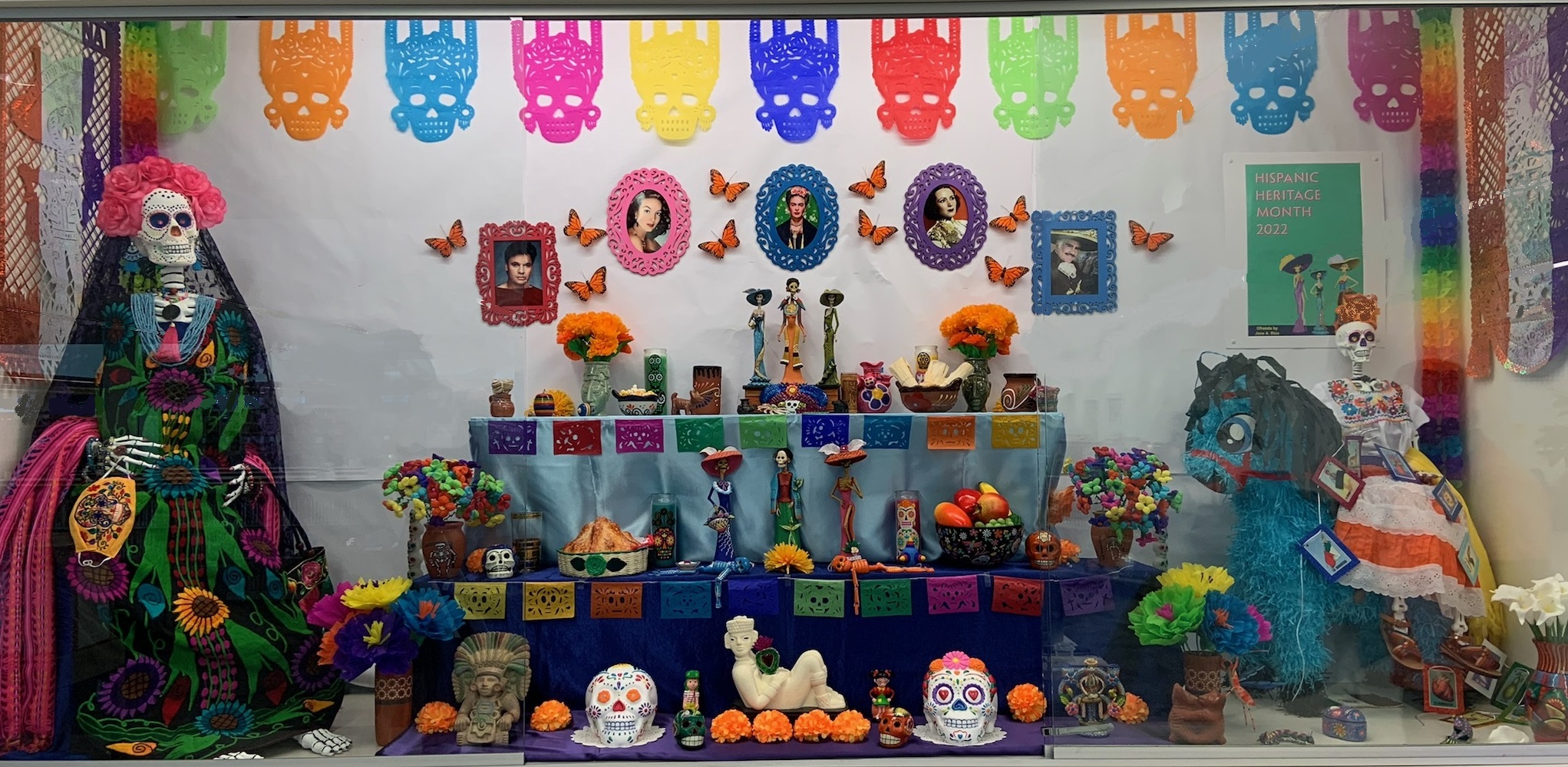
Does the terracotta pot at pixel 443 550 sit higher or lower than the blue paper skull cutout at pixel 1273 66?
lower

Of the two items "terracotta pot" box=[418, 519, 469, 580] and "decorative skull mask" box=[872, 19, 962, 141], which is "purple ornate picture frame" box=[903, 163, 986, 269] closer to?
"decorative skull mask" box=[872, 19, 962, 141]

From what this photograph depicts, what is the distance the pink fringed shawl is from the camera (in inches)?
136

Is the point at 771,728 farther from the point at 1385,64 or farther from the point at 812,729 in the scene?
the point at 1385,64

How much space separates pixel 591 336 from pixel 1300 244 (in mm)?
2939

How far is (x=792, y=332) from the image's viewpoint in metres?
4.72

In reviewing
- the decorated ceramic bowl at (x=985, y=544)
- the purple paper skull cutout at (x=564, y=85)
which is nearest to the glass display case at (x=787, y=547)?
the decorated ceramic bowl at (x=985, y=544)

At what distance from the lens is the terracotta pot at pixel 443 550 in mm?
3885

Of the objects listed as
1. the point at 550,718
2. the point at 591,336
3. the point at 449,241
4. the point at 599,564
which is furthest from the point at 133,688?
the point at 591,336

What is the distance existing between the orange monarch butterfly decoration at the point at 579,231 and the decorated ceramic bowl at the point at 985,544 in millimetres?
2203

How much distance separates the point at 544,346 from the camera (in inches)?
191

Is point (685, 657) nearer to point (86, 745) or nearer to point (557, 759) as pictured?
point (557, 759)

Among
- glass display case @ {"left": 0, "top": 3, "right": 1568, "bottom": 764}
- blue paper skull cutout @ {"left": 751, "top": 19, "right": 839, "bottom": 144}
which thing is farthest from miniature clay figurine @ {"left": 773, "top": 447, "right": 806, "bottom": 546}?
blue paper skull cutout @ {"left": 751, "top": 19, "right": 839, "bottom": 144}

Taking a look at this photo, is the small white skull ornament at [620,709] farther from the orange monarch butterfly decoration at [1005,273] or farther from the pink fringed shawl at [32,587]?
the orange monarch butterfly decoration at [1005,273]

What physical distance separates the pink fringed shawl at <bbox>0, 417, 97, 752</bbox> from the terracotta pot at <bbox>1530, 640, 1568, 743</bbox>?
5182 millimetres
